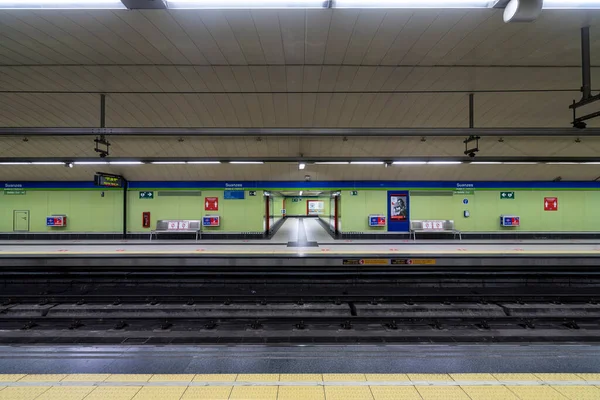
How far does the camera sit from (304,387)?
2.57 m

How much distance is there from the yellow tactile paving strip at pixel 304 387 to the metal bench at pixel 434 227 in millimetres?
8844

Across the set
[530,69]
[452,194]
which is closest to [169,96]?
[530,69]

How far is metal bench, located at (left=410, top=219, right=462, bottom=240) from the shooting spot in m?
11.3

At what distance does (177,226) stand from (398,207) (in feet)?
32.6

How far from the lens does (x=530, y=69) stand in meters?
4.27

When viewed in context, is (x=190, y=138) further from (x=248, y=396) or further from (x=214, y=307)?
(x=248, y=396)

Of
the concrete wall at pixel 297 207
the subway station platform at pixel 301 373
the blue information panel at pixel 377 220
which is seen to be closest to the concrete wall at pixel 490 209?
the blue information panel at pixel 377 220

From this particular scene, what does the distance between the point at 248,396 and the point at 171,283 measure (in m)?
5.24

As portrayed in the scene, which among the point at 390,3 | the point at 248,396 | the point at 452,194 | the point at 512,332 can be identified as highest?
the point at 390,3

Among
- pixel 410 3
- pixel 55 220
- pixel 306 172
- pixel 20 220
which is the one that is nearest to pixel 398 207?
pixel 306 172

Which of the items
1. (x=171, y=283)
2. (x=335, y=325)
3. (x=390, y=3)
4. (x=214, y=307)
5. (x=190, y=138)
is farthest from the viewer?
(x=190, y=138)

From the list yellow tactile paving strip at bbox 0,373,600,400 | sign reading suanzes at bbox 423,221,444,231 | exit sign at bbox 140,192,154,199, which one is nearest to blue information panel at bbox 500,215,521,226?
sign reading suanzes at bbox 423,221,444,231

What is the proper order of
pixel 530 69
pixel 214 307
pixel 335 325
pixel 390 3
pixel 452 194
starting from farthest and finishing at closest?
pixel 452 194 < pixel 214 307 < pixel 335 325 < pixel 530 69 < pixel 390 3

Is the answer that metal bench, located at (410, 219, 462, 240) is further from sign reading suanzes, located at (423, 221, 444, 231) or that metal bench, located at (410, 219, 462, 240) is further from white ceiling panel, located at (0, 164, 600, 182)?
white ceiling panel, located at (0, 164, 600, 182)
